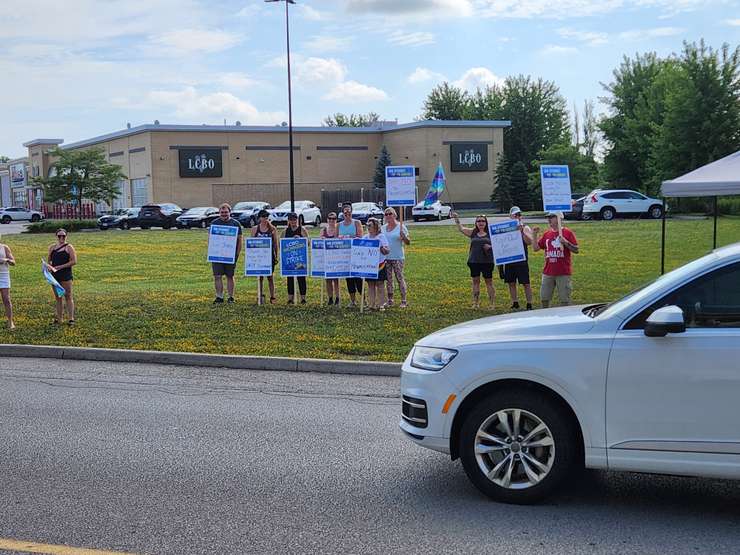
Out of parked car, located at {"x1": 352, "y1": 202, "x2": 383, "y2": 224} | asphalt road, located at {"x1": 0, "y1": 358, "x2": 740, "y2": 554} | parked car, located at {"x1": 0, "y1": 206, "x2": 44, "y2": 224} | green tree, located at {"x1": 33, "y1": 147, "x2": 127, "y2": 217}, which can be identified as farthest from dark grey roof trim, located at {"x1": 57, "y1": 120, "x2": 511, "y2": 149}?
asphalt road, located at {"x1": 0, "y1": 358, "x2": 740, "y2": 554}

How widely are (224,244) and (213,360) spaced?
208 inches

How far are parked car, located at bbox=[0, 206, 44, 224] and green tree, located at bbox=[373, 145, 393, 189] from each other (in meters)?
28.8

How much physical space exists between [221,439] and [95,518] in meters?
2.07

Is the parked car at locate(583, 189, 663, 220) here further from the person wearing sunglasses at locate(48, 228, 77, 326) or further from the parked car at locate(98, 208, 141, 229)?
the person wearing sunglasses at locate(48, 228, 77, 326)

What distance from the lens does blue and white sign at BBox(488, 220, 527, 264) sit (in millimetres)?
14977

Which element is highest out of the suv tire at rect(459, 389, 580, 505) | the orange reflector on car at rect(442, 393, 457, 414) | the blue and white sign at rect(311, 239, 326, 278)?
the blue and white sign at rect(311, 239, 326, 278)

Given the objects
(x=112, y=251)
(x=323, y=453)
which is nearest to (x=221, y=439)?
(x=323, y=453)

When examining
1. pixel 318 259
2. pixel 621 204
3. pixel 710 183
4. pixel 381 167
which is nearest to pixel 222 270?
pixel 318 259

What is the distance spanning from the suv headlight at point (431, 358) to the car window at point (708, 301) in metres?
1.15

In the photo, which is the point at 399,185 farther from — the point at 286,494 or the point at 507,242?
the point at 286,494

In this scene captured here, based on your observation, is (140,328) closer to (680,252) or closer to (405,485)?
(405,485)

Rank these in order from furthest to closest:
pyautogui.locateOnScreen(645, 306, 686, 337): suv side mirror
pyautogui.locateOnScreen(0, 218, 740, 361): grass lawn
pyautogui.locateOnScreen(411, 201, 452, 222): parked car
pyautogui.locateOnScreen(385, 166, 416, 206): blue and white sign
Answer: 1. pyautogui.locateOnScreen(411, 201, 452, 222): parked car
2. pyautogui.locateOnScreen(385, 166, 416, 206): blue and white sign
3. pyautogui.locateOnScreen(0, 218, 740, 361): grass lawn
4. pyautogui.locateOnScreen(645, 306, 686, 337): suv side mirror

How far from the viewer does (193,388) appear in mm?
9922

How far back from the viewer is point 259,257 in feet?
54.0
